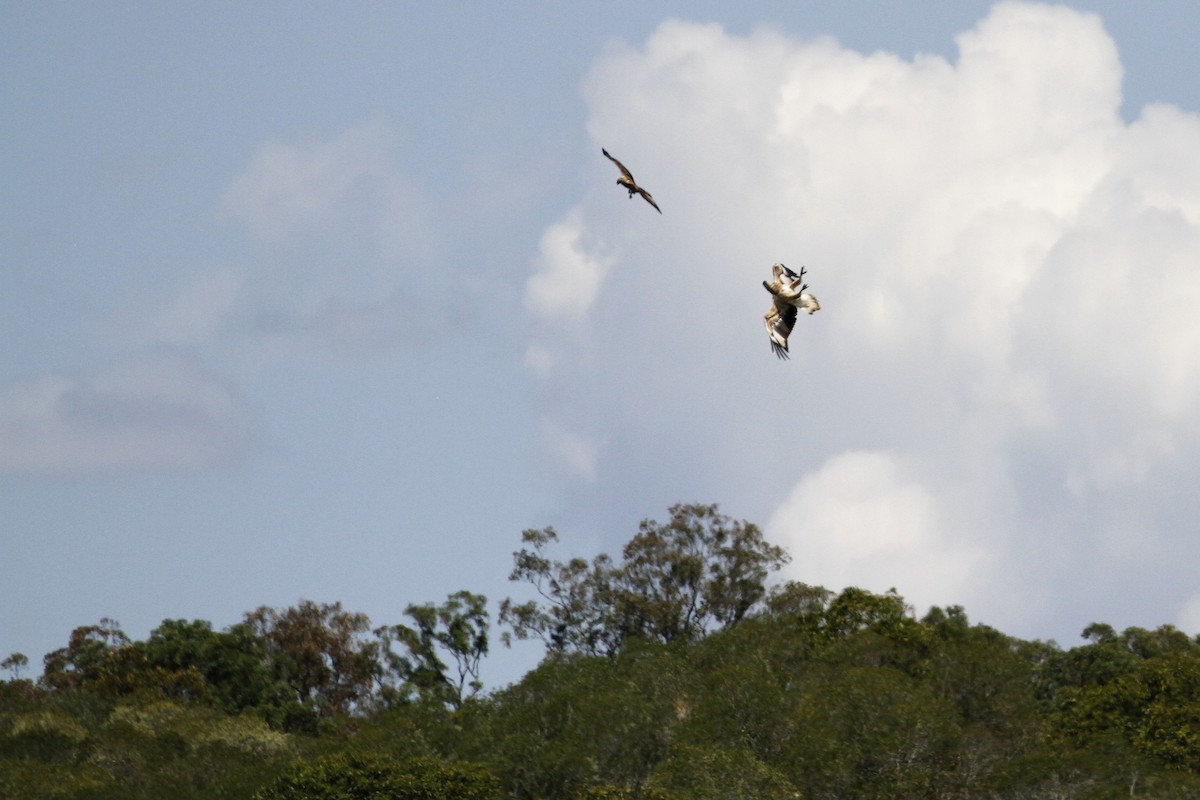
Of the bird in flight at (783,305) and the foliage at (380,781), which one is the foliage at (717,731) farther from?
the bird in flight at (783,305)

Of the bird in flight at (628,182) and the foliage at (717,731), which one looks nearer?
the bird in flight at (628,182)

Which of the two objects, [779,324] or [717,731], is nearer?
[779,324]

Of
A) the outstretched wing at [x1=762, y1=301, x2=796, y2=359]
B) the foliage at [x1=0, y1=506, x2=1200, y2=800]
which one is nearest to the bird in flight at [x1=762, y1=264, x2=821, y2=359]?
the outstretched wing at [x1=762, y1=301, x2=796, y2=359]

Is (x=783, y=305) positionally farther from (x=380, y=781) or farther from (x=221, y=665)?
(x=221, y=665)

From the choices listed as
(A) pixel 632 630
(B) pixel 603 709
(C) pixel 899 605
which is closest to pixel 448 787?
(B) pixel 603 709

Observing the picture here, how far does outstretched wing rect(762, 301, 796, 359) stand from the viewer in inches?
1357

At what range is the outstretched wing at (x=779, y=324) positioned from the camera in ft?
113

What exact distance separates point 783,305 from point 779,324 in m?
0.31

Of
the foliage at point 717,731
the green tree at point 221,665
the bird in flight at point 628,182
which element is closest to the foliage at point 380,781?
the foliage at point 717,731

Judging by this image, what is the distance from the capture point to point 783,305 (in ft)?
113

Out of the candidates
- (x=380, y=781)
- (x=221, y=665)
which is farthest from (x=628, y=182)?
(x=221, y=665)

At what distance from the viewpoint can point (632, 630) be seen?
Result: 95.0 metres

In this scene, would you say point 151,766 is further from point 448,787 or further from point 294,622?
point 294,622

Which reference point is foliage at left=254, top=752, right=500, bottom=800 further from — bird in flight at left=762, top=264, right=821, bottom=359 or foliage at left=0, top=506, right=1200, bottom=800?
bird in flight at left=762, top=264, right=821, bottom=359
